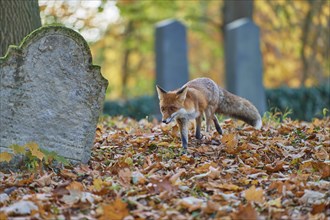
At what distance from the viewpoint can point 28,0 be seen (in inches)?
348

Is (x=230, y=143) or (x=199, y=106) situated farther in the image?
(x=199, y=106)

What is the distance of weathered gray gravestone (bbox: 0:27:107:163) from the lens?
6.25m

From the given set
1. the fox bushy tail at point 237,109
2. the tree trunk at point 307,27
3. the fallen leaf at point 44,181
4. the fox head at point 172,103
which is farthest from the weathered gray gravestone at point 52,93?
the tree trunk at point 307,27

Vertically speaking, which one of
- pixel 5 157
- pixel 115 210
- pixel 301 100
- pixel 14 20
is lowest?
pixel 301 100

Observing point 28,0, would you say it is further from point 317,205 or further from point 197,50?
point 197,50

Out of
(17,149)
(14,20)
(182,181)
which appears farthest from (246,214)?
(14,20)

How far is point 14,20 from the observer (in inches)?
347

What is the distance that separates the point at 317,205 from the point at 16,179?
267 centimetres

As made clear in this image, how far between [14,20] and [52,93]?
280 cm

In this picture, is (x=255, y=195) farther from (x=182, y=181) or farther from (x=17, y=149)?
(x=17, y=149)

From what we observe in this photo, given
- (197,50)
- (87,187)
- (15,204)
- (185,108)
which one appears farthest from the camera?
(197,50)

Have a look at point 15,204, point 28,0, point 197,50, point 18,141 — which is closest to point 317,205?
point 15,204

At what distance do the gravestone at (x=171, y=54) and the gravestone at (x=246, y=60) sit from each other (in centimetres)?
138

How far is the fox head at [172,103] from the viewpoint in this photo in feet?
22.9
